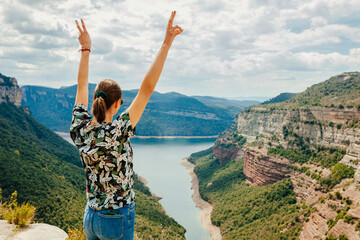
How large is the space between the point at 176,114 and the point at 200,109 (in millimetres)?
15492

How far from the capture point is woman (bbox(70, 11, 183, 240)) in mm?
2043

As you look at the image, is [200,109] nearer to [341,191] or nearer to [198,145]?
[198,145]

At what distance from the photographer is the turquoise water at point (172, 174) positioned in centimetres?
4269

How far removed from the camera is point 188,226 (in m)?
40.2

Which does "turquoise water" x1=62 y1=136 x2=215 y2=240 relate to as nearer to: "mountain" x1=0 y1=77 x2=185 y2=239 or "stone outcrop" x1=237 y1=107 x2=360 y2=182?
"mountain" x1=0 y1=77 x2=185 y2=239

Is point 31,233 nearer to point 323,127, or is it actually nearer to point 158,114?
point 323,127

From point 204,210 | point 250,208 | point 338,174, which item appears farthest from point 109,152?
point 204,210

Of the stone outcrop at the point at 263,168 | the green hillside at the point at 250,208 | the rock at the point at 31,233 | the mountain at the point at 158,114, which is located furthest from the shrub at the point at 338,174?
the mountain at the point at 158,114

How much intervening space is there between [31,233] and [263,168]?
36.6 meters

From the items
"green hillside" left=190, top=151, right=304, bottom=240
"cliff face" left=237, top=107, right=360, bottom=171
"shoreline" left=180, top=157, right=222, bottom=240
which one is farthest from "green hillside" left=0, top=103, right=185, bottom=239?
"cliff face" left=237, top=107, right=360, bottom=171

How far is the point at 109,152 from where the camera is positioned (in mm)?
2057

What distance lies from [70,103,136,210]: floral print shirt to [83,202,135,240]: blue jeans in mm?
57

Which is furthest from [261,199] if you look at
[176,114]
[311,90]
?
[176,114]

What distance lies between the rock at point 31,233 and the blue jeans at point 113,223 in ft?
11.3
